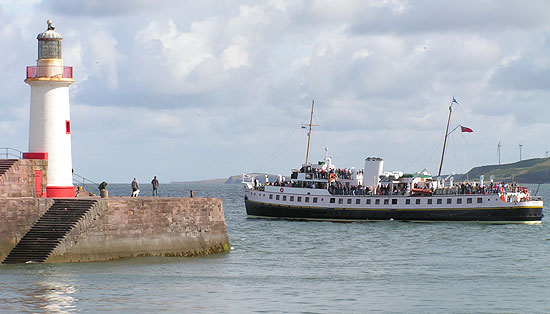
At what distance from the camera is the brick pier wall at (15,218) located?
3344 cm

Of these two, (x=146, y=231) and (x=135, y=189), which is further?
(x=135, y=189)

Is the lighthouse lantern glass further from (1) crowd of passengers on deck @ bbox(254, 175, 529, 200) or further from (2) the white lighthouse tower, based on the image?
(1) crowd of passengers on deck @ bbox(254, 175, 529, 200)

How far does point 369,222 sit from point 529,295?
136ft

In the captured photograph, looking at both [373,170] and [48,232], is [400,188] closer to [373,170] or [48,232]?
[373,170]

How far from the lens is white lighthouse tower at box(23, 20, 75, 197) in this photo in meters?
38.0

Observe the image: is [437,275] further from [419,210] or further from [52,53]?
[419,210]

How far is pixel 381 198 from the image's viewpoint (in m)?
72.8

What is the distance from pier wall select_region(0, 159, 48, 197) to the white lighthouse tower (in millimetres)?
307

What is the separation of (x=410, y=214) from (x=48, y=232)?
42426mm

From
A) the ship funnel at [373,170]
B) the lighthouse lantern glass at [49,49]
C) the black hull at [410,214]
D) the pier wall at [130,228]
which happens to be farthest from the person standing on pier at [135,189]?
the ship funnel at [373,170]

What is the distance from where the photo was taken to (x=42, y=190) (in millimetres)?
38125

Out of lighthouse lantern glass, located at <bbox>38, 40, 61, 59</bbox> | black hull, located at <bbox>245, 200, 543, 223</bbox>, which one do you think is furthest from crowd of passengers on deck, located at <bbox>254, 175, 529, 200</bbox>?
lighthouse lantern glass, located at <bbox>38, 40, 61, 59</bbox>

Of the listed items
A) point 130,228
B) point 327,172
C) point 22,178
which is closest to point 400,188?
point 327,172

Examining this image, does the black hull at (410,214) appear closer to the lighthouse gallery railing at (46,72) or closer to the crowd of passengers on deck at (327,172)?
the crowd of passengers on deck at (327,172)
